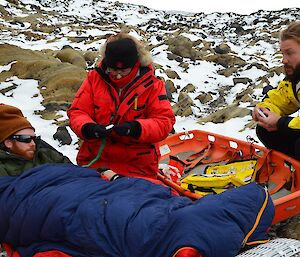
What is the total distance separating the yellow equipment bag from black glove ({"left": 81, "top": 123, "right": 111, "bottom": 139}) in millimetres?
799

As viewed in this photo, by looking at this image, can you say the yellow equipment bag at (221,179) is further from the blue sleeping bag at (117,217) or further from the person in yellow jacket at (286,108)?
the blue sleeping bag at (117,217)

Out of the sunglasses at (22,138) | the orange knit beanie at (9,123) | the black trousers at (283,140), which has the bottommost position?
the black trousers at (283,140)

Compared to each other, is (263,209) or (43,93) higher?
(263,209)

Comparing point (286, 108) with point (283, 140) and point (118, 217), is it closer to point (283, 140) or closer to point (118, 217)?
point (283, 140)

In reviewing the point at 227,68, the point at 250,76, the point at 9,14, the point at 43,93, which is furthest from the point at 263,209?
the point at 9,14

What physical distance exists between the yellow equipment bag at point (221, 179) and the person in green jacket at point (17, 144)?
1201mm

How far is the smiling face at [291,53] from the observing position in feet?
11.7

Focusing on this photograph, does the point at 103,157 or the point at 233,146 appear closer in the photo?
the point at 103,157

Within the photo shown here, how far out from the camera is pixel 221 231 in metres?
2.20

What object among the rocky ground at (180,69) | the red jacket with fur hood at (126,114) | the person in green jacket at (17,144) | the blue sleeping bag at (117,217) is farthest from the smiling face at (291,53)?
the person in green jacket at (17,144)

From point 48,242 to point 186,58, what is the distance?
11895 millimetres

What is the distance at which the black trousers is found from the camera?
3.67 meters

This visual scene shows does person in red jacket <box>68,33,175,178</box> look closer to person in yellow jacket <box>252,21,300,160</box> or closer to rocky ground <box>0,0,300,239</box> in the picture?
person in yellow jacket <box>252,21,300,160</box>

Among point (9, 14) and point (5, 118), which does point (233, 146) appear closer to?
point (5, 118)
